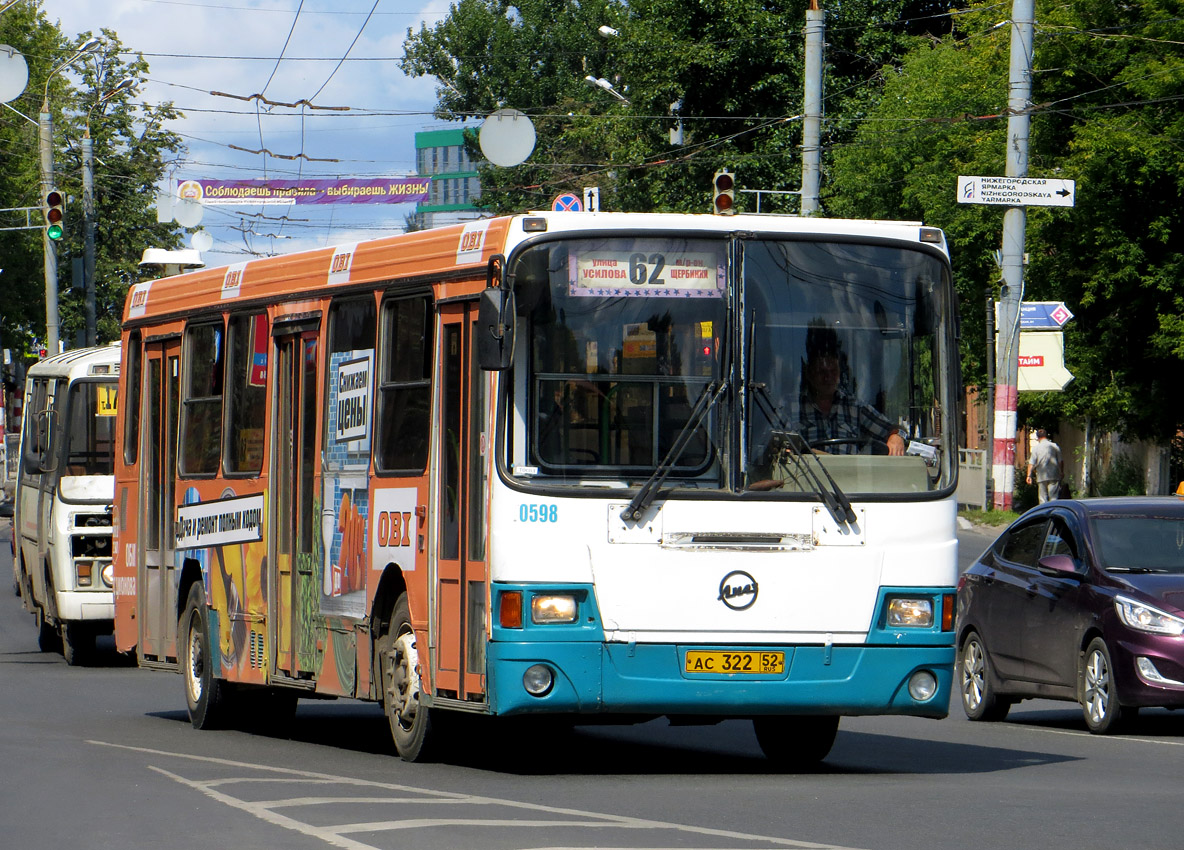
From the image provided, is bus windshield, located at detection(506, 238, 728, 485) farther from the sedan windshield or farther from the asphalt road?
the sedan windshield

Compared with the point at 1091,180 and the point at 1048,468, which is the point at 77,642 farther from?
the point at 1048,468

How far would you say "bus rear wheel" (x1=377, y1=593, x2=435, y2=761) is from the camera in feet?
35.8

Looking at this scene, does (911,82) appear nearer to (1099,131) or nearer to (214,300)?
(1099,131)

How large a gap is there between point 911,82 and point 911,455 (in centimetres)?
3592

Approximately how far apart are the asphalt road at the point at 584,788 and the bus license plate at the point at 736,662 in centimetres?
56

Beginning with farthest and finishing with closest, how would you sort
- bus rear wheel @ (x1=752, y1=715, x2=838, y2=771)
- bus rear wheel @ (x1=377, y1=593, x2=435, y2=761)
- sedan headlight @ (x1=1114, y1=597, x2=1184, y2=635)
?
sedan headlight @ (x1=1114, y1=597, x2=1184, y2=635)
bus rear wheel @ (x1=752, y1=715, x2=838, y2=771)
bus rear wheel @ (x1=377, y1=593, x2=435, y2=761)

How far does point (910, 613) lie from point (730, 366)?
1.48 m

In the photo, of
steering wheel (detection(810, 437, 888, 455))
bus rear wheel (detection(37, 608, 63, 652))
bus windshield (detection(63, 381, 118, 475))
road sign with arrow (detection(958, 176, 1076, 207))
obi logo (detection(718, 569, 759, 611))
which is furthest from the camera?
road sign with arrow (detection(958, 176, 1076, 207))

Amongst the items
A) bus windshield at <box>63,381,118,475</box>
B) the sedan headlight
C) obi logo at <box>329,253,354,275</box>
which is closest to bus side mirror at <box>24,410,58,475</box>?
bus windshield at <box>63,381,118,475</box>

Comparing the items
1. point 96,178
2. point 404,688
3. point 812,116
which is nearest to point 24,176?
point 96,178

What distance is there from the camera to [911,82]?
45188mm

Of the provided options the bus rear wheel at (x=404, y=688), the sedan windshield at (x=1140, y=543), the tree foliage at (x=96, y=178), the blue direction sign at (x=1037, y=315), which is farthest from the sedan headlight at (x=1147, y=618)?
the tree foliage at (x=96, y=178)

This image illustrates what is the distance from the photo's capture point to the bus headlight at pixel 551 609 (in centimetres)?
992

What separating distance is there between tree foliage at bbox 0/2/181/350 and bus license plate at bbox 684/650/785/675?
58993 millimetres
